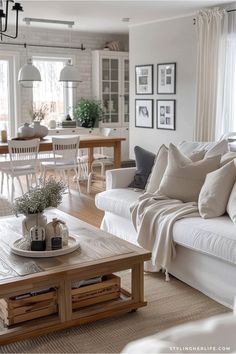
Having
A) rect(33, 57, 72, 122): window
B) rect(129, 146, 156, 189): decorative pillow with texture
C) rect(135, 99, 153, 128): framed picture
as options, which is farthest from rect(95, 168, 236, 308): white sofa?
rect(33, 57, 72, 122): window

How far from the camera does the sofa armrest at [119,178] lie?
4.43 metres

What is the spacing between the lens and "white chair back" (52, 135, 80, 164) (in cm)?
600

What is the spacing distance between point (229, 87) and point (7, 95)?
12.6 feet

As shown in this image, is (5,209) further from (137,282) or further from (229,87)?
(229,87)

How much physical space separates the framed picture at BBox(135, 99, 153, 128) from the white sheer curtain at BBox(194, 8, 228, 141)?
50.3 inches

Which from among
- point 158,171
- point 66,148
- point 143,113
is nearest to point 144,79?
point 143,113

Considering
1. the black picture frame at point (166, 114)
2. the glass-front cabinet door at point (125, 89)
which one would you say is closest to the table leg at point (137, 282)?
the black picture frame at point (166, 114)

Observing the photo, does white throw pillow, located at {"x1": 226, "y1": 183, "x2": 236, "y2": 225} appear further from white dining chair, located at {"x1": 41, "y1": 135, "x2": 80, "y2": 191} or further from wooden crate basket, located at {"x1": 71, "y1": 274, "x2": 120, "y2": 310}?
white dining chair, located at {"x1": 41, "y1": 135, "x2": 80, "y2": 191}

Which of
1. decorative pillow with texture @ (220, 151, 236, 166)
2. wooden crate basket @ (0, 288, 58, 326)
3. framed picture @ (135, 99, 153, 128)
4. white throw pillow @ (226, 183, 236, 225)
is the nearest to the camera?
wooden crate basket @ (0, 288, 58, 326)

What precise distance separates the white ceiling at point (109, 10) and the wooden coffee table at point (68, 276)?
3825mm

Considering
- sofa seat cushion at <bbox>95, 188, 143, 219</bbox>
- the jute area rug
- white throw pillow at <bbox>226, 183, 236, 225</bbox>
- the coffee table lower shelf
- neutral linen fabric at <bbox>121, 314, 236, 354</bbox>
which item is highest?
neutral linen fabric at <bbox>121, 314, 236, 354</bbox>

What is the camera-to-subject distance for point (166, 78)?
7.21m

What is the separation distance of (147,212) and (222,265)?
734 mm

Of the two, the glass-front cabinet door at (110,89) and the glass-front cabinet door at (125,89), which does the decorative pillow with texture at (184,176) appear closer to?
the glass-front cabinet door at (110,89)
